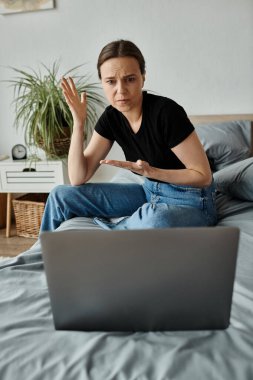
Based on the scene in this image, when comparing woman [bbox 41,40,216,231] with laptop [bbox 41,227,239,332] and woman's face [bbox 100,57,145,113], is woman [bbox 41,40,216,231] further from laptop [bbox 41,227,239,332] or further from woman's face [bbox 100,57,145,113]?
laptop [bbox 41,227,239,332]

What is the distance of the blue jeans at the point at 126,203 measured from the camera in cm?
133

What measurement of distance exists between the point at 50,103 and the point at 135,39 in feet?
2.42

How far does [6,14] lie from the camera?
2.79 m

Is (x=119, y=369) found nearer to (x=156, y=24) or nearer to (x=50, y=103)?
(x=50, y=103)

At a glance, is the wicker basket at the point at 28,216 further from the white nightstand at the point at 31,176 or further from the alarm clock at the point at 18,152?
the alarm clock at the point at 18,152

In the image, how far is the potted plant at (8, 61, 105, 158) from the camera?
250cm

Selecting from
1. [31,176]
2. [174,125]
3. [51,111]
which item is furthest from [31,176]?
[174,125]

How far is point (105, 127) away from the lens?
5.19 ft

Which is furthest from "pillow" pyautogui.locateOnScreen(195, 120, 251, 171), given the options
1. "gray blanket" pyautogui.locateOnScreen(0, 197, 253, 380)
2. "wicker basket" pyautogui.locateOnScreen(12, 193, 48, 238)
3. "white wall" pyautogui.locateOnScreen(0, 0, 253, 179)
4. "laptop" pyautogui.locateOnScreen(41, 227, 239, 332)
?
"laptop" pyautogui.locateOnScreen(41, 227, 239, 332)

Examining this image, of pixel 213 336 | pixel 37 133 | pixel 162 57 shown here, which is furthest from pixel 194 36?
pixel 213 336

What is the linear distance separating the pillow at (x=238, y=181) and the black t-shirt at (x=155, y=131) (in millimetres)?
387

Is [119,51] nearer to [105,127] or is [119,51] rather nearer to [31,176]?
[105,127]

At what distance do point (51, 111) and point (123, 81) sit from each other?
1.25 meters

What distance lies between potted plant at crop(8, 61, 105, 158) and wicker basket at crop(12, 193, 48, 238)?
1.20 feet
